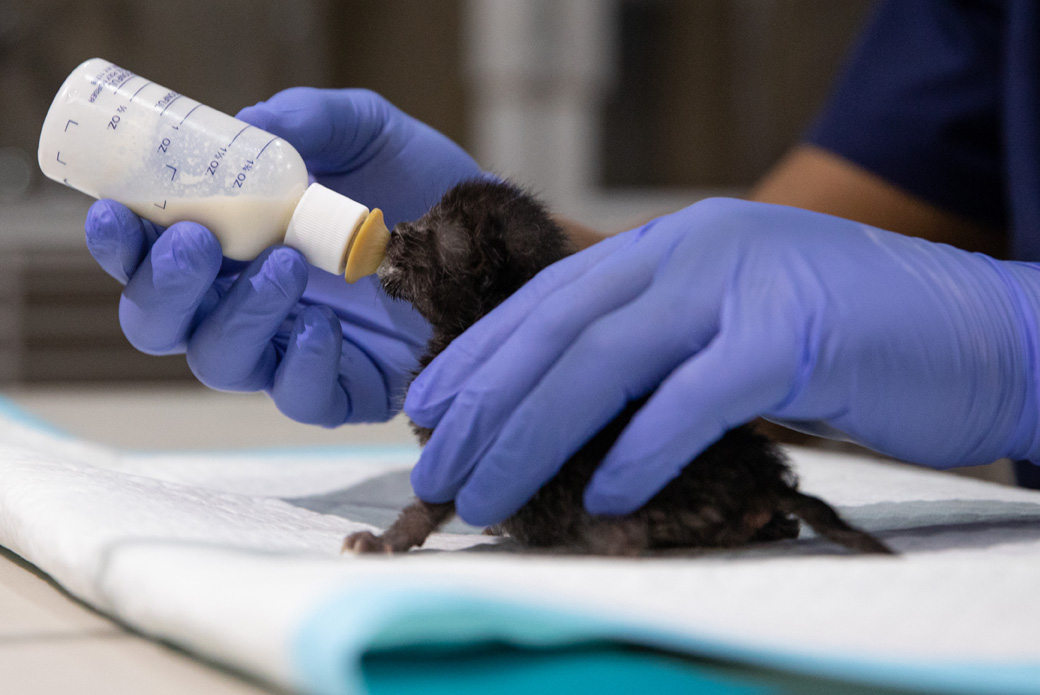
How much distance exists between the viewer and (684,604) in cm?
59

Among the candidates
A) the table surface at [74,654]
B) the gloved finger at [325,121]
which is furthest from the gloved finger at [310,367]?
the table surface at [74,654]

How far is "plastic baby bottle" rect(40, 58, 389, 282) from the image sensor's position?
94 centimetres

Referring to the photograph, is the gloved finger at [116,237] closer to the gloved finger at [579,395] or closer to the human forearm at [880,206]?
the gloved finger at [579,395]

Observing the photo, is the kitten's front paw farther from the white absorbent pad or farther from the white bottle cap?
the white bottle cap

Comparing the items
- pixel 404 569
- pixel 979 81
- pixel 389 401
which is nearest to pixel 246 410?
pixel 389 401

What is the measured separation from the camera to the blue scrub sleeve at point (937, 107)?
1.74m

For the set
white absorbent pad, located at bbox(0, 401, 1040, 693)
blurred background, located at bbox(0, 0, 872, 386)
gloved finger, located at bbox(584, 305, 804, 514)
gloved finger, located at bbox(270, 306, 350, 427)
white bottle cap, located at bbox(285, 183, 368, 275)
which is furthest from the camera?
blurred background, located at bbox(0, 0, 872, 386)

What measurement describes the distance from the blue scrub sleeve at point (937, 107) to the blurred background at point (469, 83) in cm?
186

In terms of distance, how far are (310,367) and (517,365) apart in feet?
1.16

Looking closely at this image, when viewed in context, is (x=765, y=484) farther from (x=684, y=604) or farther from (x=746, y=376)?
(x=684, y=604)

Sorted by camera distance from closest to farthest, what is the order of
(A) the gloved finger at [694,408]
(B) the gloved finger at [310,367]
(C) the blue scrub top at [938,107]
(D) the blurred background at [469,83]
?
(A) the gloved finger at [694,408], (B) the gloved finger at [310,367], (C) the blue scrub top at [938,107], (D) the blurred background at [469,83]

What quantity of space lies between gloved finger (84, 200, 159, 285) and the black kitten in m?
0.25

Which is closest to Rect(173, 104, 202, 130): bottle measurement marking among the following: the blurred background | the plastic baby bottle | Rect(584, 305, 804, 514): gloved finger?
the plastic baby bottle

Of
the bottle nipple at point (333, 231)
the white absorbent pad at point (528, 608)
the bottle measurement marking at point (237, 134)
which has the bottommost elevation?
the white absorbent pad at point (528, 608)
